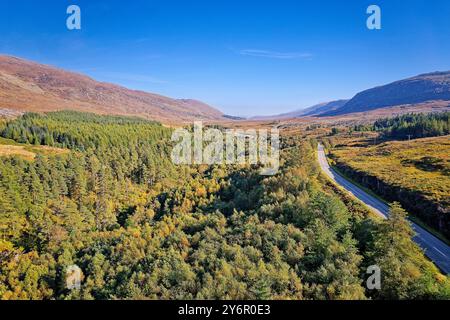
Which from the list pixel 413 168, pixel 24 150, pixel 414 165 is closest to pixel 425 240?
pixel 413 168

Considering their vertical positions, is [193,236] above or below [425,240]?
below

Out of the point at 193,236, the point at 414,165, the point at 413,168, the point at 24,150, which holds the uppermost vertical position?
the point at 24,150

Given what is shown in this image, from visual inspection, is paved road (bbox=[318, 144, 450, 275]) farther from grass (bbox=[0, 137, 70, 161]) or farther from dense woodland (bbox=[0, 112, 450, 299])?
grass (bbox=[0, 137, 70, 161])

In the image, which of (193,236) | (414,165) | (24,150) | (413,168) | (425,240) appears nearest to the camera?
(425,240)

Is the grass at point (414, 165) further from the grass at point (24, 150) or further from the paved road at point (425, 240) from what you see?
the grass at point (24, 150)

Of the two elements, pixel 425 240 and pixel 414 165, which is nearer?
pixel 425 240

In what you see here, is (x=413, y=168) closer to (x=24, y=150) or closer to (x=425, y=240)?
(x=425, y=240)

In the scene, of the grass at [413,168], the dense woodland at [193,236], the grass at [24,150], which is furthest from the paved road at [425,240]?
the grass at [24,150]
